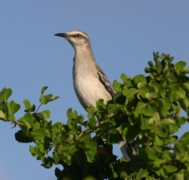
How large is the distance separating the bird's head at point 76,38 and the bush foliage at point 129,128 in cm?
577

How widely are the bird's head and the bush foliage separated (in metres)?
5.77

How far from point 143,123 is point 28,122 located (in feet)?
3.91

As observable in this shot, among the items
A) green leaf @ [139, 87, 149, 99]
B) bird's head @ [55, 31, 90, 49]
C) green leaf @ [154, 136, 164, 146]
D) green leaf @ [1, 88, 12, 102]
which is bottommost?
green leaf @ [154, 136, 164, 146]

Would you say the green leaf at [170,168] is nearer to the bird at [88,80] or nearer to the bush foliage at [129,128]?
the bush foliage at [129,128]

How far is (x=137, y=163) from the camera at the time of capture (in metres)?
5.27

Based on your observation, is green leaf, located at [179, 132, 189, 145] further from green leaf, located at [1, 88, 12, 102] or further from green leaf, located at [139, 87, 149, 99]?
green leaf, located at [1, 88, 12, 102]

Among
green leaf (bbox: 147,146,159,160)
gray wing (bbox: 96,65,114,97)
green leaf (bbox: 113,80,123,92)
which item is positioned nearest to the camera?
green leaf (bbox: 147,146,159,160)

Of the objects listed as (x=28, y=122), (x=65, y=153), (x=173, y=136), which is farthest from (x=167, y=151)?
(x=28, y=122)

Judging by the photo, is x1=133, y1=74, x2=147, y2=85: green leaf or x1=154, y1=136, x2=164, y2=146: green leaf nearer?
x1=154, y1=136, x2=164, y2=146: green leaf

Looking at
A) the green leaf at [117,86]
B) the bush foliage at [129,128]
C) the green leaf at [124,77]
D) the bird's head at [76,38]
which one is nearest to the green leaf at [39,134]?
the bush foliage at [129,128]

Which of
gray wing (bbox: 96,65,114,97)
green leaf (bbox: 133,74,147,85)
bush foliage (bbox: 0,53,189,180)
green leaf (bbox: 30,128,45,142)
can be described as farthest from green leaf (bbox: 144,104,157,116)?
gray wing (bbox: 96,65,114,97)

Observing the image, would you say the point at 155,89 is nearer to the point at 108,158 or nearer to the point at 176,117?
the point at 176,117

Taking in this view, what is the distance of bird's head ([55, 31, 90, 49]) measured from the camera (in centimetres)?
1109

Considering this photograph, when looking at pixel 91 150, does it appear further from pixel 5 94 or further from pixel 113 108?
pixel 5 94
